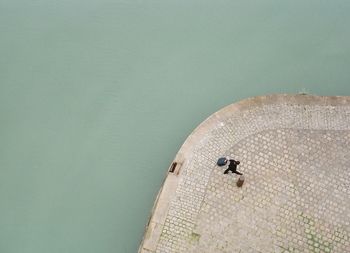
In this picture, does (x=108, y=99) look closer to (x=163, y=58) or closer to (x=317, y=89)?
(x=163, y=58)

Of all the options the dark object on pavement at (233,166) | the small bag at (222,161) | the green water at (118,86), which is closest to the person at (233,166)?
the dark object on pavement at (233,166)

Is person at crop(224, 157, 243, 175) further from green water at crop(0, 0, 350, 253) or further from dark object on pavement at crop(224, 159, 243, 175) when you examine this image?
green water at crop(0, 0, 350, 253)

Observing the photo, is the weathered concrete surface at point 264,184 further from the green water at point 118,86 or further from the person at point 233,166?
the green water at point 118,86

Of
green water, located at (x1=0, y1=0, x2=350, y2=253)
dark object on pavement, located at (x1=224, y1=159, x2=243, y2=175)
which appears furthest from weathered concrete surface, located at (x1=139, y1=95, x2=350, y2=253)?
green water, located at (x1=0, y1=0, x2=350, y2=253)

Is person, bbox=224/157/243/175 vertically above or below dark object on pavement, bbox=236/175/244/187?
above

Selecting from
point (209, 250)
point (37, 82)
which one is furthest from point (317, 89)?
point (37, 82)

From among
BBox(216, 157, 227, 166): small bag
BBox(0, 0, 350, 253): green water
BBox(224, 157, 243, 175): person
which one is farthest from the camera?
BBox(0, 0, 350, 253): green water
